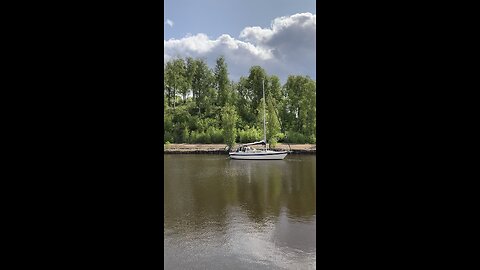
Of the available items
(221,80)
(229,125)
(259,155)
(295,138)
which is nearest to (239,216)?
(259,155)

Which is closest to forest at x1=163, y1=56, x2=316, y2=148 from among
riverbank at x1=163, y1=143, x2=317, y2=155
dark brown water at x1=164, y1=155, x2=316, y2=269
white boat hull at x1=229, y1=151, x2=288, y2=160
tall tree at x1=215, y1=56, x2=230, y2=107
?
tall tree at x1=215, y1=56, x2=230, y2=107

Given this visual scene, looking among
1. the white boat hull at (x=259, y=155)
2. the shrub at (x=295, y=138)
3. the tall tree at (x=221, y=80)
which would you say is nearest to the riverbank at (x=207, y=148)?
the shrub at (x=295, y=138)

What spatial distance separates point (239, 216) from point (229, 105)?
7662 mm

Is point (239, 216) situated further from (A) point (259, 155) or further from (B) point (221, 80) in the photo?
(B) point (221, 80)

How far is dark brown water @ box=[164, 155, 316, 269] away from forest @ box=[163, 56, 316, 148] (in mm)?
2273

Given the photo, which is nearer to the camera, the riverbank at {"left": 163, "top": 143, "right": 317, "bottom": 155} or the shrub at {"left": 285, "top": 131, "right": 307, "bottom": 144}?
the riverbank at {"left": 163, "top": 143, "right": 317, "bottom": 155}

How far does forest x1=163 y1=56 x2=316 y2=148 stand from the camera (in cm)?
1350

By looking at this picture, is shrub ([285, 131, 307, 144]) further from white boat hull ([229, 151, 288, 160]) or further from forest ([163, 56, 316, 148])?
white boat hull ([229, 151, 288, 160])

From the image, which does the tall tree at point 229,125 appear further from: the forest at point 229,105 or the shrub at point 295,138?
the shrub at point 295,138
